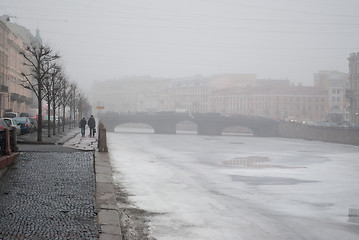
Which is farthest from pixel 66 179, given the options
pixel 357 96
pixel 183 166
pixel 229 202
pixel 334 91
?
pixel 334 91

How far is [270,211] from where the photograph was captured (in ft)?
58.6

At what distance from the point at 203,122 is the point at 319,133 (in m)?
37.2

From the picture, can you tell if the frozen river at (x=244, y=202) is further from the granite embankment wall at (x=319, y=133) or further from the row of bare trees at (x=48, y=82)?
A: the granite embankment wall at (x=319, y=133)

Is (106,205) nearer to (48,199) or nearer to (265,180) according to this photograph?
(48,199)

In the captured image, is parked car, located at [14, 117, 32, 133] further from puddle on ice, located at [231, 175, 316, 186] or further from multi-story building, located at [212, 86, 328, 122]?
multi-story building, located at [212, 86, 328, 122]

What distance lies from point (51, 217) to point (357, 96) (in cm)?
10783

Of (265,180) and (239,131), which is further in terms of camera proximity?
(239,131)

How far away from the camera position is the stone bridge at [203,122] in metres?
129

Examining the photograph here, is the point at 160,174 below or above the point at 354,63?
below

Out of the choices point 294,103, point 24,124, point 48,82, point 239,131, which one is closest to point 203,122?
point 239,131

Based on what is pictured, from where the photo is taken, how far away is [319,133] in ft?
343

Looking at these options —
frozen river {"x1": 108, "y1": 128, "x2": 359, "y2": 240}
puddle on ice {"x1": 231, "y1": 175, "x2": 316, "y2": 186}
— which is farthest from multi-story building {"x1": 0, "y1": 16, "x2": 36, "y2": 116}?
puddle on ice {"x1": 231, "y1": 175, "x2": 316, "y2": 186}

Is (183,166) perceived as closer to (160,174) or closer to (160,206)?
(160,174)

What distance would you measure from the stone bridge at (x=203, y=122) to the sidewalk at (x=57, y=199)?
106939mm
